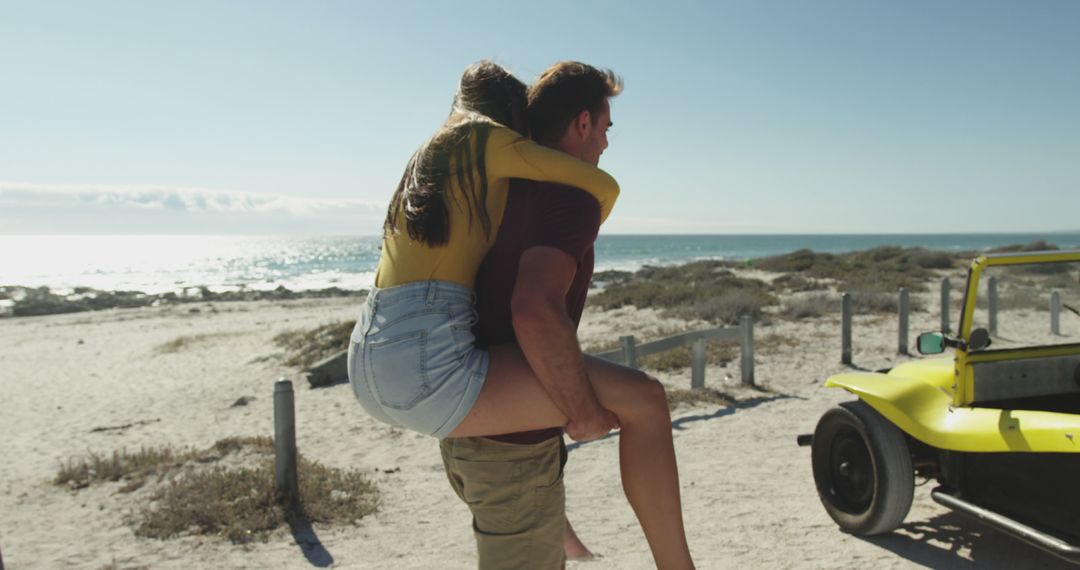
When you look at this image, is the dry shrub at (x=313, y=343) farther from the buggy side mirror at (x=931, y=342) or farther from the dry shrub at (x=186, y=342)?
the buggy side mirror at (x=931, y=342)

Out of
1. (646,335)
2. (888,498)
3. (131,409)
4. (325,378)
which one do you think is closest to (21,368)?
(131,409)

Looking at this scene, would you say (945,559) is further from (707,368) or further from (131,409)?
(131,409)

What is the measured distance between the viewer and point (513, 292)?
1.83m

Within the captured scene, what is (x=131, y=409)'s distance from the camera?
10.8 meters

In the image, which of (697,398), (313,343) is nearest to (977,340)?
(697,398)

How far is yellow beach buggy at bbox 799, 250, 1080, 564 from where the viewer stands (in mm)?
3346

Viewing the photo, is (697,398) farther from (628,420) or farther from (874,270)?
(874,270)

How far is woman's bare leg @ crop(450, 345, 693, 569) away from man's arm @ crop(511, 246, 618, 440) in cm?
6

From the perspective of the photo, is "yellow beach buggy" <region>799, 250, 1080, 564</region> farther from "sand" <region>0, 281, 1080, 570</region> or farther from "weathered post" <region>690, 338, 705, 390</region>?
"weathered post" <region>690, 338, 705, 390</region>

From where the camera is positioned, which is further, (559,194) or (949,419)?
(949,419)

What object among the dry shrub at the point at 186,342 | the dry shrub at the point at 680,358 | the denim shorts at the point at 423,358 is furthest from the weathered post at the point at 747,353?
the dry shrub at the point at 186,342

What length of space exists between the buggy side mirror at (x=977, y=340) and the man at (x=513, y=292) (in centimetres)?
262

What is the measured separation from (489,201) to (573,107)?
1.22 feet

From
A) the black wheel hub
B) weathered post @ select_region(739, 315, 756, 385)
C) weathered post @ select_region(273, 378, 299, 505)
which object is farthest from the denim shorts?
weathered post @ select_region(739, 315, 756, 385)
